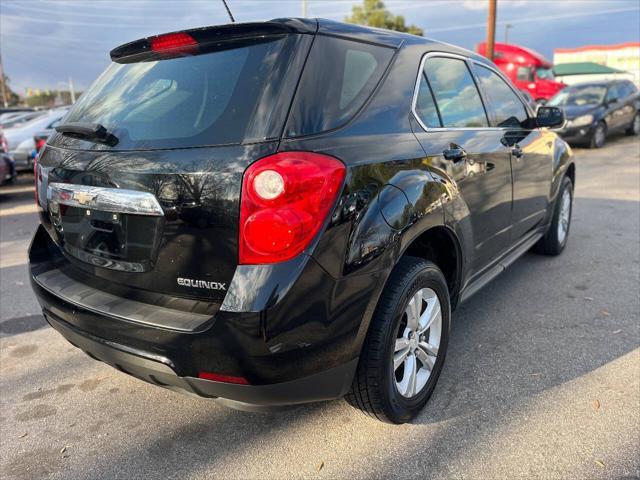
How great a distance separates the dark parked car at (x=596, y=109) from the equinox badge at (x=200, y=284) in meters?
11.9

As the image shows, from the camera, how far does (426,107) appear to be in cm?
265

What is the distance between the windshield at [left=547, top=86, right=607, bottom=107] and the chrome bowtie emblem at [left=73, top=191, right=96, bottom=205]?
13252 mm

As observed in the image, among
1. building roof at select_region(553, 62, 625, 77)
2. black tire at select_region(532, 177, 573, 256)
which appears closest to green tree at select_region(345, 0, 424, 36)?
building roof at select_region(553, 62, 625, 77)

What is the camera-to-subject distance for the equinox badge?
6.09 feet

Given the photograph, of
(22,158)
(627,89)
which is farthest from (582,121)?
(22,158)

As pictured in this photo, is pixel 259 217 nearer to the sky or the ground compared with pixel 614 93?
nearer to the sky

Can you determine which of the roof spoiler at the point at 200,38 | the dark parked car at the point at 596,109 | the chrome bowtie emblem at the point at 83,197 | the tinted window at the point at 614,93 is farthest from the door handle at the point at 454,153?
the tinted window at the point at 614,93

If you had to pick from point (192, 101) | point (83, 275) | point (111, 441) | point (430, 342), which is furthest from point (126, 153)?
point (430, 342)

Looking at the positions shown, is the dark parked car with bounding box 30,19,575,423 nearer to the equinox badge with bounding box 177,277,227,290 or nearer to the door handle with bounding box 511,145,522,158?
the equinox badge with bounding box 177,277,227,290

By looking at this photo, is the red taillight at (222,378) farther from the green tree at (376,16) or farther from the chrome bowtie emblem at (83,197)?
the green tree at (376,16)

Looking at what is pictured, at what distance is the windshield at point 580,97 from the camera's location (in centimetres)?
1286

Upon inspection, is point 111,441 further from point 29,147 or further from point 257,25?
point 29,147

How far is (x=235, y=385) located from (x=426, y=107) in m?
1.67

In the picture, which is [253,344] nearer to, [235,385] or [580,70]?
[235,385]
